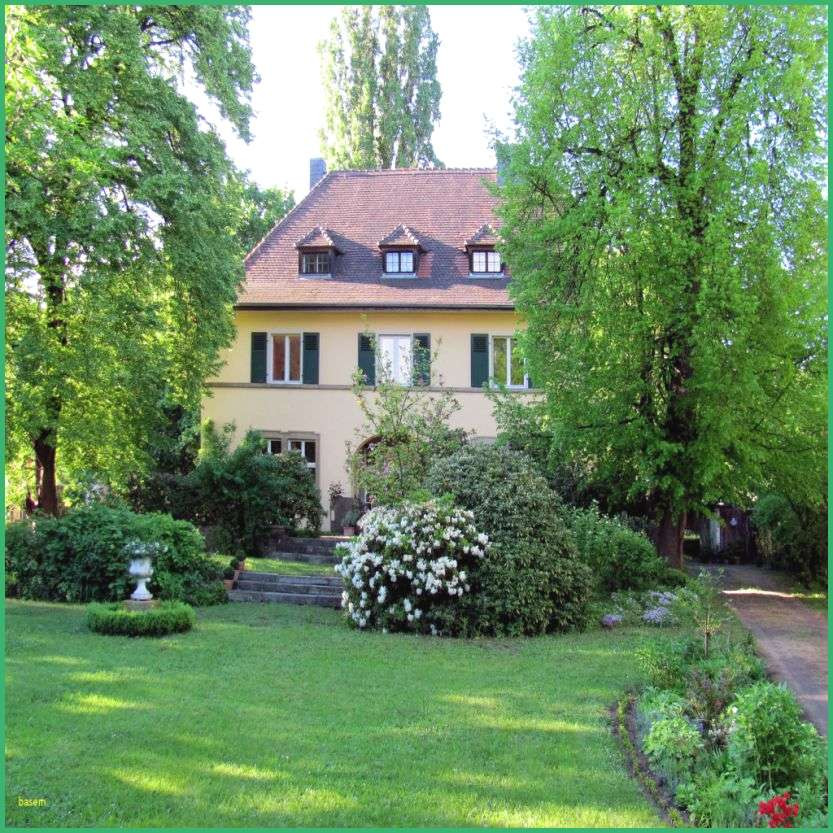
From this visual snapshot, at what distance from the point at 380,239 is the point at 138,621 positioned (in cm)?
1820

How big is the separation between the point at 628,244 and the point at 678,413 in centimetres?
373


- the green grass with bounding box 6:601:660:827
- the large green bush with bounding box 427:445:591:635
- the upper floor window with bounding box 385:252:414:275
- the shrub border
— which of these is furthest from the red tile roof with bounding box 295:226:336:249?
the shrub border

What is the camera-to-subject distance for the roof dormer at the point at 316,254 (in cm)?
2784

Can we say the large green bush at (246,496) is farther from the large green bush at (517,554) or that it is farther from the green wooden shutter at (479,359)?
the green wooden shutter at (479,359)

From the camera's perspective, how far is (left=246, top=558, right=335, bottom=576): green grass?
726 inches

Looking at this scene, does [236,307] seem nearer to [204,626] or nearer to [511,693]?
[204,626]

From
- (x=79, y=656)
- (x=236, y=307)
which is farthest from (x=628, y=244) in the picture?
(x=236, y=307)

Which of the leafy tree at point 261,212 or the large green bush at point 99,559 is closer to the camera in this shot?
the large green bush at point 99,559

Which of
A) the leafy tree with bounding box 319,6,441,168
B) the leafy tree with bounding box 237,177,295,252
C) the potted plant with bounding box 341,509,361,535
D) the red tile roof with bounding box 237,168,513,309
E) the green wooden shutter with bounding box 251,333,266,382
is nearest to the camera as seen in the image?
the potted plant with bounding box 341,509,361,535

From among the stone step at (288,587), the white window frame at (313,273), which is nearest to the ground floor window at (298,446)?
the white window frame at (313,273)

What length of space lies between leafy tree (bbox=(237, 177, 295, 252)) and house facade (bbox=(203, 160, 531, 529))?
8293mm

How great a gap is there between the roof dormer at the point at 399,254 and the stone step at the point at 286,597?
43.8 feet

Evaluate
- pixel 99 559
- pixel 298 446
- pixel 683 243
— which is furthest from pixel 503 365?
pixel 99 559

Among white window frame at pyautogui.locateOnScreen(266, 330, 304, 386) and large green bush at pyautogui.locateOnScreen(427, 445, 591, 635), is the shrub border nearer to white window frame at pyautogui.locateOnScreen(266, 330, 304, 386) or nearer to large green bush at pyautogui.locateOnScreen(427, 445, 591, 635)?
large green bush at pyautogui.locateOnScreen(427, 445, 591, 635)
